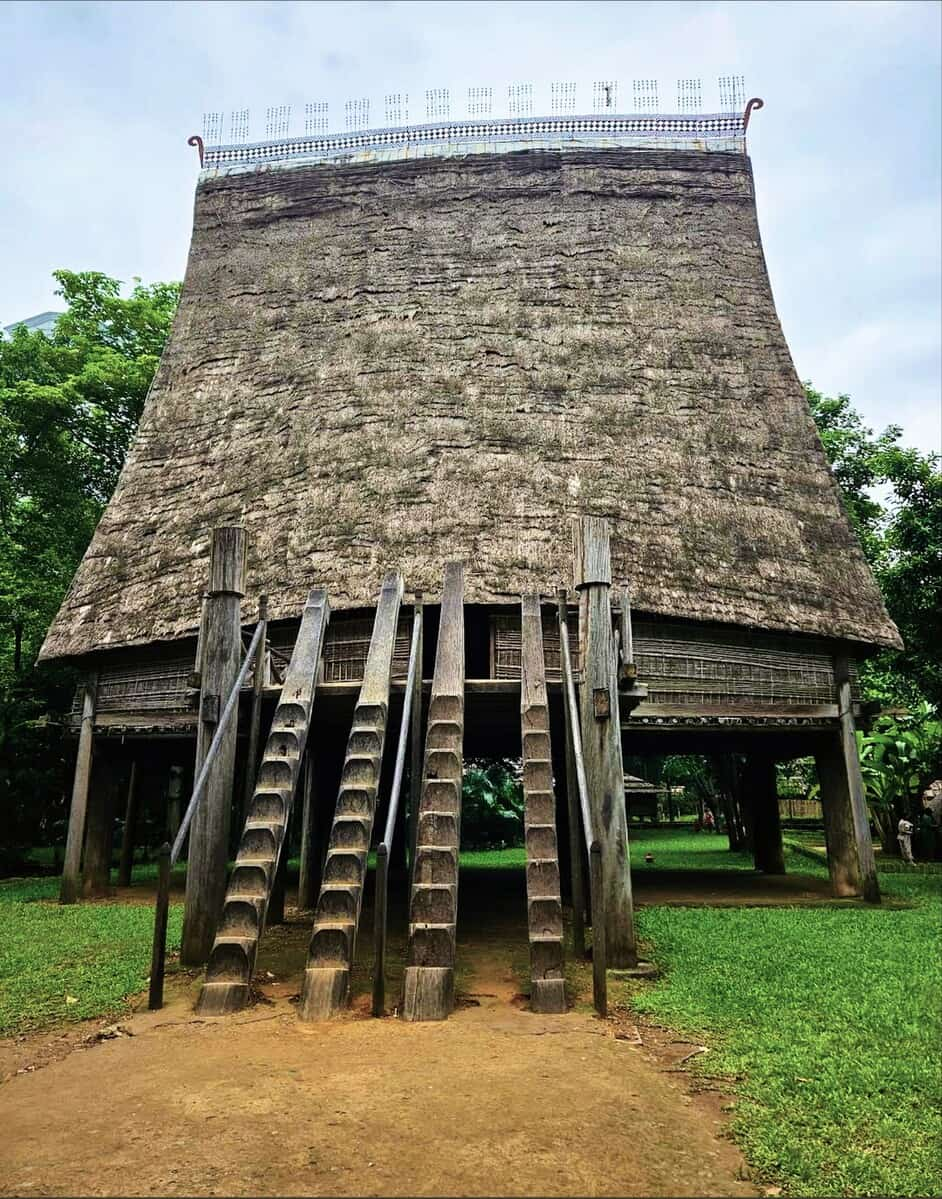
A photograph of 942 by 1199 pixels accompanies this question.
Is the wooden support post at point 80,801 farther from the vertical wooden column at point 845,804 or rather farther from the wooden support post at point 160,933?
the vertical wooden column at point 845,804

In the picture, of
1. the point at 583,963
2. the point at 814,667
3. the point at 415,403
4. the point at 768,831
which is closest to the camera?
the point at 583,963

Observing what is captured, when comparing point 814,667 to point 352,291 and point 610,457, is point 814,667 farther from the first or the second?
point 352,291

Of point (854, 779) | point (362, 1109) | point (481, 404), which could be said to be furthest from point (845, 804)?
point (362, 1109)

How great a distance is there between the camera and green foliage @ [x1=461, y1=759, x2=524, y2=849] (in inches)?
835

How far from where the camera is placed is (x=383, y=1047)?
3688 mm

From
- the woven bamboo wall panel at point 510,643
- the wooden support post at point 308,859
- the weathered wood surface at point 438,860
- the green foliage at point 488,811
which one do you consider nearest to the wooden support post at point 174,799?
the green foliage at point 488,811

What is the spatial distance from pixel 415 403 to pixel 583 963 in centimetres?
682

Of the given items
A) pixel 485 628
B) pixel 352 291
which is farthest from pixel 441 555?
pixel 352 291

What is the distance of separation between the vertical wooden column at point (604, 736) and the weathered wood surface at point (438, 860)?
33.6 inches

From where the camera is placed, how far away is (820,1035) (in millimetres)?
3951

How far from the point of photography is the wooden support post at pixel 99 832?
1053 cm

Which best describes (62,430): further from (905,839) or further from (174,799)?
(905,839)

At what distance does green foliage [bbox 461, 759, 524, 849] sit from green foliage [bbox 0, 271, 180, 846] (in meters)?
8.89

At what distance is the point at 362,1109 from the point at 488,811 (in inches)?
737
